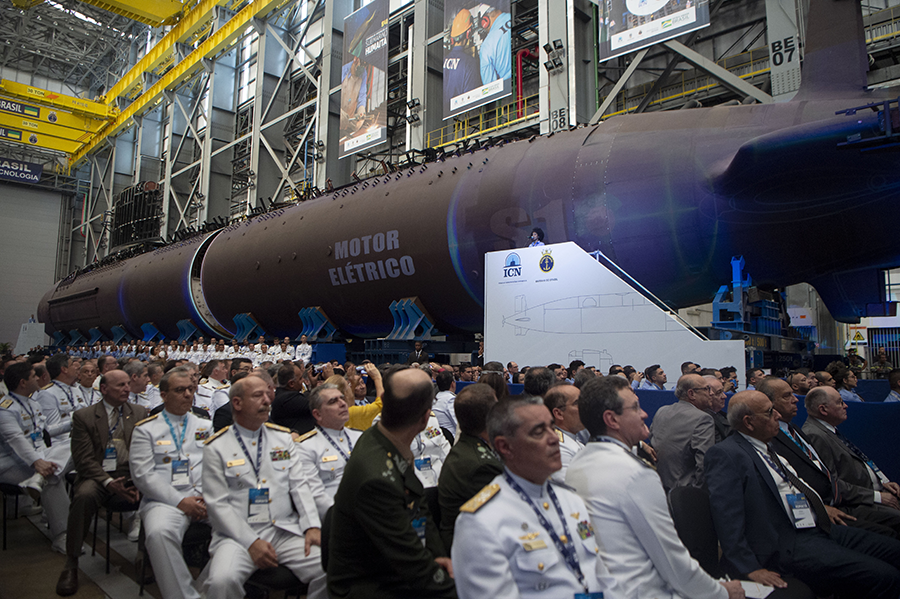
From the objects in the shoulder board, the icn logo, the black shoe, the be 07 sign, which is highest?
the be 07 sign

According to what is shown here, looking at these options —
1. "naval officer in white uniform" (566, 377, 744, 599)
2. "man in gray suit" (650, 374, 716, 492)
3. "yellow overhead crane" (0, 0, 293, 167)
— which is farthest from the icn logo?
"yellow overhead crane" (0, 0, 293, 167)

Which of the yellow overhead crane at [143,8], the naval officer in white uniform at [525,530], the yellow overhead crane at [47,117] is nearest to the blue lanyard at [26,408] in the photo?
the naval officer in white uniform at [525,530]

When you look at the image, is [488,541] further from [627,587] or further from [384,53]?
[384,53]

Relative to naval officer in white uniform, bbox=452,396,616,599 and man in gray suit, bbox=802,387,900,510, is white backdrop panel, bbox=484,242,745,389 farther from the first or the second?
naval officer in white uniform, bbox=452,396,616,599

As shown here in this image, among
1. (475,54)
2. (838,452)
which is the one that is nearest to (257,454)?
(838,452)

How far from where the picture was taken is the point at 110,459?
14.0 ft

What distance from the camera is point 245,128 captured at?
1145 inches

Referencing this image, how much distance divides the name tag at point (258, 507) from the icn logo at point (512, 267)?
593 centimetres

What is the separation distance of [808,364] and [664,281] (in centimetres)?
301

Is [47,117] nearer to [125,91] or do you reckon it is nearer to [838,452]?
[125,91]

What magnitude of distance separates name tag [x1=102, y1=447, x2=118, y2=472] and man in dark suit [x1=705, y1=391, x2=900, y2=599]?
416 centimetres

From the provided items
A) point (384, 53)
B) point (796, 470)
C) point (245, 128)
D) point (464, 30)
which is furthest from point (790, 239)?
point (245, 128)

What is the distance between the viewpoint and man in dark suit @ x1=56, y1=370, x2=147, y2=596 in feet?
12.3

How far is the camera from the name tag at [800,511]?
3107 millimetres
